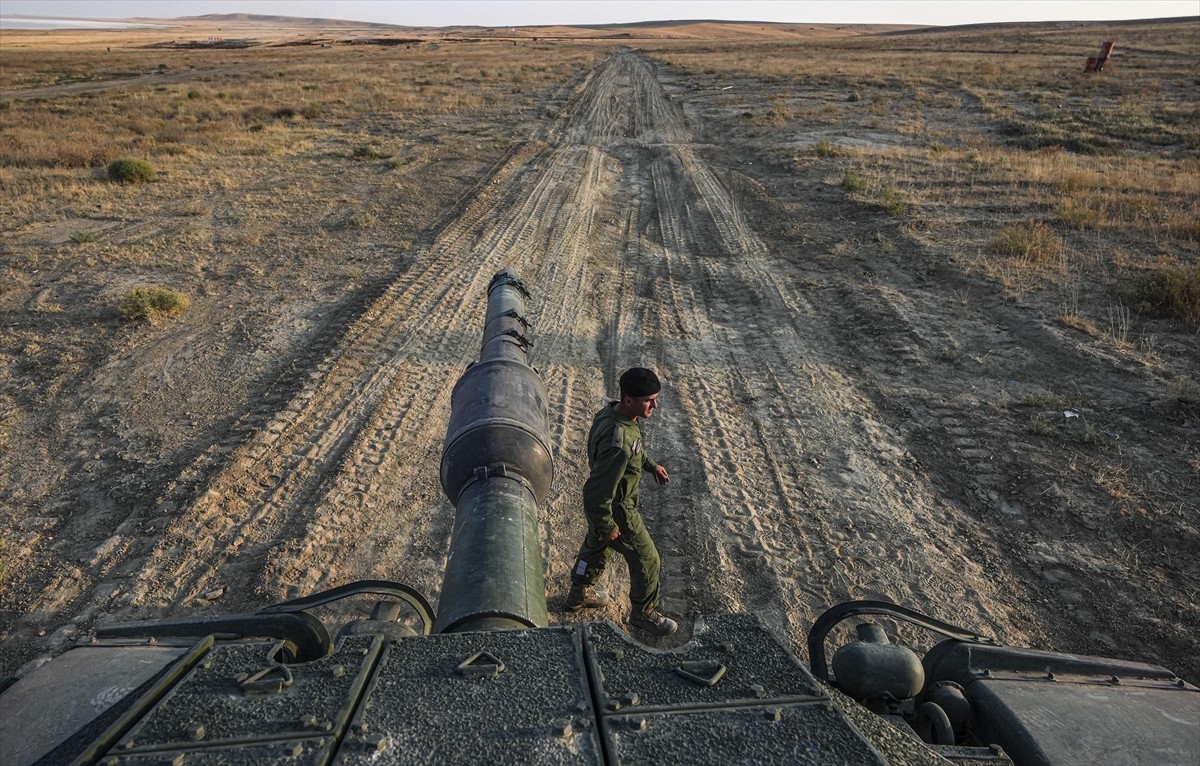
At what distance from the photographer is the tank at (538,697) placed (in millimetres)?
1862

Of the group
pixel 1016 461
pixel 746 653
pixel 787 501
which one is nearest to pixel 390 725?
pixel 746 653

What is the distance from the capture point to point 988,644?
3002 mm

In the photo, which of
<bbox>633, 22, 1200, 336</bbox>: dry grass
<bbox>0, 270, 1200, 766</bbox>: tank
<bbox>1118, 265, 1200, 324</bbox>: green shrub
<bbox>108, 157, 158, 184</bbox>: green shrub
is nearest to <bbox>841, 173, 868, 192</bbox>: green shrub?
<bbox>633, 22, 1200, 336</bbox>: dry grass

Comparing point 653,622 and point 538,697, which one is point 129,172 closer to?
point 653,622

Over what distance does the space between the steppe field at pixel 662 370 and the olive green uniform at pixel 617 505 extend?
1.51 feet

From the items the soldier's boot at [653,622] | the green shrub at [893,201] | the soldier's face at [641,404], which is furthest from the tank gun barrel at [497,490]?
the green shrub at [893,201]

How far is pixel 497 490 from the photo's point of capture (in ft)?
11.3

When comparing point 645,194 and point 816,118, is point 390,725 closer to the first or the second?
point 645,194

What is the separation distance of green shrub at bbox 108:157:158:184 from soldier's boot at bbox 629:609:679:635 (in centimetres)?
1591

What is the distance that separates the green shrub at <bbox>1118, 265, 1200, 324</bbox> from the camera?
8664mm

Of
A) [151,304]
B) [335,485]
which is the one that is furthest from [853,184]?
[151,304]

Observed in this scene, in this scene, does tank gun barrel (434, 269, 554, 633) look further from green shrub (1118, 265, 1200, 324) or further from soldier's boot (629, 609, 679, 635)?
green shrub (1118, 265, 1200, 324)

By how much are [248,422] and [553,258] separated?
5.97 metres

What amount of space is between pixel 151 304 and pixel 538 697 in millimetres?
9087
